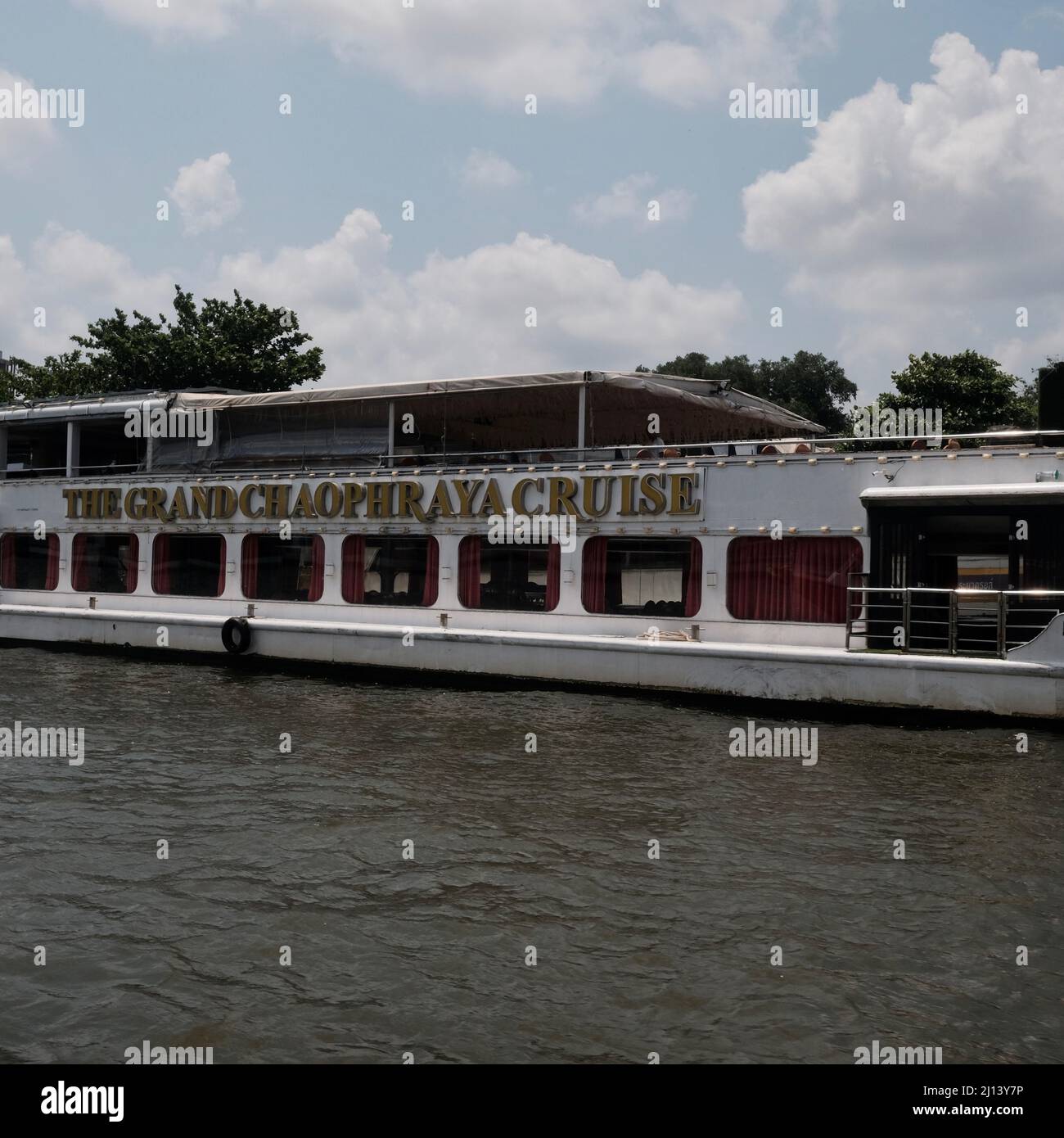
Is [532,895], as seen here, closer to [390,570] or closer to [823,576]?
[823,576]

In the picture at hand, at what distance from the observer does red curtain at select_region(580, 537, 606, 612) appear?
55.1 feet

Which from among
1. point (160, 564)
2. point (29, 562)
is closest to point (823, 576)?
point (160, 564)

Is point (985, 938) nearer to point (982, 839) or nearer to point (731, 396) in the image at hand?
point (982, 839)

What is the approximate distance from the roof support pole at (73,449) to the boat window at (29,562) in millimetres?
1438

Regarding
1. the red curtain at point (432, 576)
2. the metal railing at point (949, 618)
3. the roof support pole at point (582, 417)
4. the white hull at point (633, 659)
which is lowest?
the white hull at point (633, 659)

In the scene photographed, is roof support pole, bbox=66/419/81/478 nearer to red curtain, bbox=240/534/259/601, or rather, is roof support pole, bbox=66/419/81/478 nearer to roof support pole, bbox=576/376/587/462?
red curtain, bbox=240/534/259/601

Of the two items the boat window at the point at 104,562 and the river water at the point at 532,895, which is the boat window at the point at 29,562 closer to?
the boat window at the point at 104,562

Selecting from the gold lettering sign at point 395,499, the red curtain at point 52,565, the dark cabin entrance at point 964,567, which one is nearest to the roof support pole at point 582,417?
the gold lettering sign at point 395,499

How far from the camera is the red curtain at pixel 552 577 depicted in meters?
17.0

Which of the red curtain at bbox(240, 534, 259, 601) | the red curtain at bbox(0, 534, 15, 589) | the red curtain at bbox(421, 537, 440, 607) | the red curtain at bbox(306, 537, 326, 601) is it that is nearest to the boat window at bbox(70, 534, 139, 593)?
the red curtain at bbox(0, 534, 15, 589)

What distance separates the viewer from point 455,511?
58.8ft

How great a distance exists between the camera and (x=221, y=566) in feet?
66.6
